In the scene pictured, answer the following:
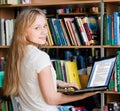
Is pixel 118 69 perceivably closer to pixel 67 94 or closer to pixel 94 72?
pixel 94 72

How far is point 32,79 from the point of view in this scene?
1.68m

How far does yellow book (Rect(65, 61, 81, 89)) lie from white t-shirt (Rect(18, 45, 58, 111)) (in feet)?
3.80

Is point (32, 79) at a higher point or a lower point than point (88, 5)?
lower

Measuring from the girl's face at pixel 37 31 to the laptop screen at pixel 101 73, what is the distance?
36cm

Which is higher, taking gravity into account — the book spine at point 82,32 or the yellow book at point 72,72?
the book spine at point 82,32

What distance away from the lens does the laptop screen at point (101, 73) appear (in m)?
1.79

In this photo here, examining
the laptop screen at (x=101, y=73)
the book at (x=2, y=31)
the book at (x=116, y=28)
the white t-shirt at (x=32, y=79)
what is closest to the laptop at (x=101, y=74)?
the laptop screen at (x=101, y=73)

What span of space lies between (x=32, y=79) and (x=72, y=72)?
128 centimetres

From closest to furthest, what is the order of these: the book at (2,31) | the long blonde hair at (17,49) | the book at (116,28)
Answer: the long blonde hair at (17,49) → the book at (116,28) → the book at (2,31)

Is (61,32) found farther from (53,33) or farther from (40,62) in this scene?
(40,62)

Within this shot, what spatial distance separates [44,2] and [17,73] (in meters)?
1.48

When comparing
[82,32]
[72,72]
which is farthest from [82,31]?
[72,72]

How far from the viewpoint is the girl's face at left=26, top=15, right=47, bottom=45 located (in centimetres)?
177

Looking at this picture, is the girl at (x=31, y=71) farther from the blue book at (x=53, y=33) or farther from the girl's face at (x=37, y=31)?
the blue book at (x=53, y=33)
